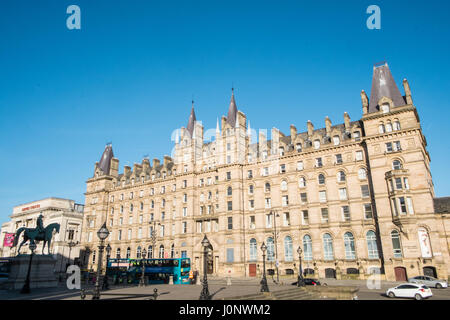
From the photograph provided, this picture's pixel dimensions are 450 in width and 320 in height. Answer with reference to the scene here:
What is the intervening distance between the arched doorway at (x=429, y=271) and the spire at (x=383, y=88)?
2266 cm

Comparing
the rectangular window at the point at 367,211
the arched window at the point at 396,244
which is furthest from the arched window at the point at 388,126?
the arched window at the point at 396,244

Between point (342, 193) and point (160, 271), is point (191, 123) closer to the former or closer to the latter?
point (160, 271)

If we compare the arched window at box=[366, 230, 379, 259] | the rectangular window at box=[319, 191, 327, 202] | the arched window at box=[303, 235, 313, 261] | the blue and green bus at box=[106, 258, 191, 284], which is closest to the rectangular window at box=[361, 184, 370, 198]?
the arched window at box=[366, 230, 379, 259]

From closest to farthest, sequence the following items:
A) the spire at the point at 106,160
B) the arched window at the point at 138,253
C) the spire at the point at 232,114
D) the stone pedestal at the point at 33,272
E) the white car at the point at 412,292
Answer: the white car at the point at 412,292 < the stone pedestal at the point at 33,272 < the spire at the point at 232,114 < the arched window at the point at 138,253 < the spire at the point at 106,160

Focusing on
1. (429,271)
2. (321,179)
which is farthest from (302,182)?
(429,271)

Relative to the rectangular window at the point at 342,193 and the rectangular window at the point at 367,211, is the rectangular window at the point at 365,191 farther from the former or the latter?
the rectangular window at the point at 342,193

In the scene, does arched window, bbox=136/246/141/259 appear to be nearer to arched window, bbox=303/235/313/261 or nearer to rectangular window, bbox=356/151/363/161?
arched window, bbox=303/235/313/261

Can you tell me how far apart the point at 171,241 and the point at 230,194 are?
52.8 ft

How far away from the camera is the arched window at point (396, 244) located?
42562mm

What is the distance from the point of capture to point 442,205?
1741 inches

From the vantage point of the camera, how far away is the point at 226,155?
60625mm

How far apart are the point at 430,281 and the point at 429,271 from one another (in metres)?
4.38
